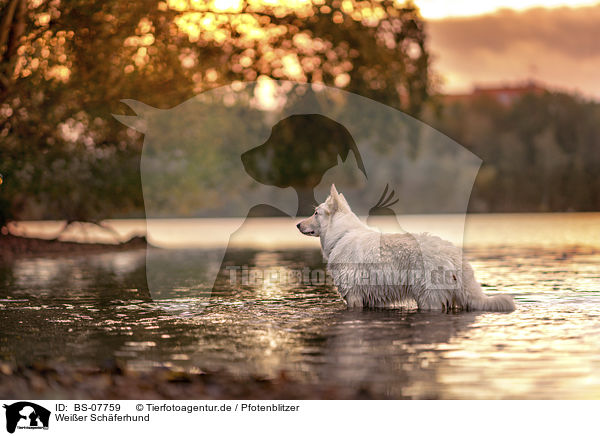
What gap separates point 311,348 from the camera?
8.27 meters

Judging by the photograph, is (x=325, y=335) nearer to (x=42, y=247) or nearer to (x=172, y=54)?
(x=172, y=54)

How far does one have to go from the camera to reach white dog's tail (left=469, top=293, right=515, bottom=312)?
1052 centimetres

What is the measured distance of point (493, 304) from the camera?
1055cm

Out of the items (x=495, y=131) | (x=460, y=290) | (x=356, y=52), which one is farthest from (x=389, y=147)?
(x=495, y=131)

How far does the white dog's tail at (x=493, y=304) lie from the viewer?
34.5 ft

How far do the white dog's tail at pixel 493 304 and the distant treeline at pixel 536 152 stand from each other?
140 feet

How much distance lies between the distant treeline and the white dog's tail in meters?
42.8

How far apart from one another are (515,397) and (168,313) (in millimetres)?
6172
